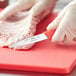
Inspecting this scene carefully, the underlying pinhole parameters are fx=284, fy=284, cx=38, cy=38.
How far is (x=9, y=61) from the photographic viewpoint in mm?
681

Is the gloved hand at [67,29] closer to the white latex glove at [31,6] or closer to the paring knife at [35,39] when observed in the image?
the paring knife at [35,39]

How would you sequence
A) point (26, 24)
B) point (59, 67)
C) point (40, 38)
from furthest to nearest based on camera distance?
point (26, 24) < point (40, 38) < point (59, 67)

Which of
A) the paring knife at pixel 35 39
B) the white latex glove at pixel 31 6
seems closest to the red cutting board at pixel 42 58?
the paring knife at pixel 35 39

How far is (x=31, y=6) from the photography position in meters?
0.94

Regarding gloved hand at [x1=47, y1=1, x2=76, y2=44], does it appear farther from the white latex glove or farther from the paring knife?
the white latex glove

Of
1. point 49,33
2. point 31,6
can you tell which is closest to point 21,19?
point 31,6

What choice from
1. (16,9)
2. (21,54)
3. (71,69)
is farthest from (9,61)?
(16,9)

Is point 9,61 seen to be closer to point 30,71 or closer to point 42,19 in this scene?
point 30,71

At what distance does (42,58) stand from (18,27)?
0.20 meters

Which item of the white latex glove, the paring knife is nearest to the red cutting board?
the paring knife

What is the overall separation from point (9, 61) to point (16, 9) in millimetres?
277

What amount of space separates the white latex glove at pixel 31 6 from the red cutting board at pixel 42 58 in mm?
133

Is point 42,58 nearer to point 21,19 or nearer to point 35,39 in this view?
point 35,39

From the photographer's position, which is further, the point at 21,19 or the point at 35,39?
the point at 21,19
